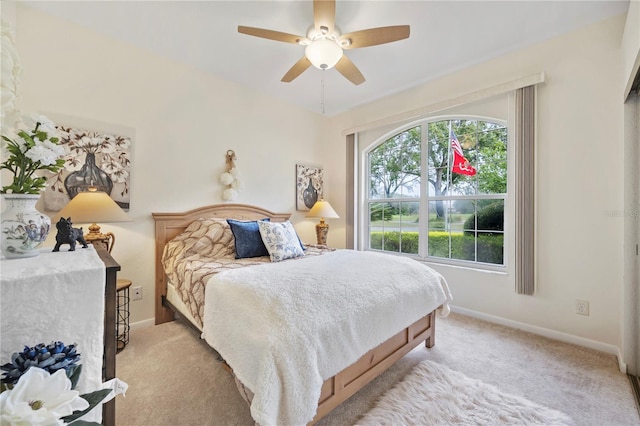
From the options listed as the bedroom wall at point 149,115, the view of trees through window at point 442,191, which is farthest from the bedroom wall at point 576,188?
the bedroom wall at point 149,115

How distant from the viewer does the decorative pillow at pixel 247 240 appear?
254 cm

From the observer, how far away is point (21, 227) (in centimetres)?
94

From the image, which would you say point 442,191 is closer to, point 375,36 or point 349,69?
point 349,69

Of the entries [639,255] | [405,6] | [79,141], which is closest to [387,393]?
[639,255]

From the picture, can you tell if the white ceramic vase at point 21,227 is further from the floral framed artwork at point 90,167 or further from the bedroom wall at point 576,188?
the bedroom wall at point 576,188

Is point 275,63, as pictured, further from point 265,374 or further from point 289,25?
point 265,374

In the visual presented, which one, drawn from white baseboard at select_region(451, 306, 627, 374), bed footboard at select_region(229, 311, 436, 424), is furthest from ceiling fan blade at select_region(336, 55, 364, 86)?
white baseboard at select_region(451, 306, 627, 374)

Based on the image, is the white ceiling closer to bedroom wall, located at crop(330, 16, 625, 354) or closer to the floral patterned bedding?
bedroom wall, located at crop(330, 16, 625, 354)

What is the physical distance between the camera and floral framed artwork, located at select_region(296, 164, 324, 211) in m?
4.01

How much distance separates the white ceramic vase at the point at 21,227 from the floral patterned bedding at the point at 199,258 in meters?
0.93

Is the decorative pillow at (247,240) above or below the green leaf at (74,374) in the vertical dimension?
above

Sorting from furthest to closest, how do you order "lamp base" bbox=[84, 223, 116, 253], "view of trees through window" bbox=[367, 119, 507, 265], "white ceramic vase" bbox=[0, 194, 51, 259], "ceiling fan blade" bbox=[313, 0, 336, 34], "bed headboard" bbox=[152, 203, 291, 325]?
"view of trees through window" bbox=[367, 119, 507, 265] < "bed headboard" bbox=[152, 203, 291, 325] < "lamp base" bbox=[84, 223, 116, 253] < "ceiling fan blade" bbox=[313, 0, 336, 34] < "white ceramic vase" bbox=[0, 194, 51, 259]

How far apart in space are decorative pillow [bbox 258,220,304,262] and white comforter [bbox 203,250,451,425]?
1.67ft

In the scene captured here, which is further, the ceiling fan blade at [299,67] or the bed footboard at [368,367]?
the ceiling fan blade at [299,67]
